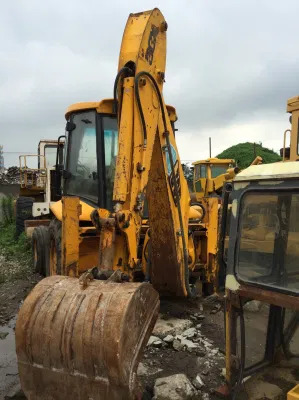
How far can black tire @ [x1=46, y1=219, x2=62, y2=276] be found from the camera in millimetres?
5245

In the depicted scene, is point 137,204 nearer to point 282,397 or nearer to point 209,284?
point 282,397

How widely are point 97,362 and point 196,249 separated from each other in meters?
3.42

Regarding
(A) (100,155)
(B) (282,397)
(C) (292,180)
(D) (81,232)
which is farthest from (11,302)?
(C) (292,180)

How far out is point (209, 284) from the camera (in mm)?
5750

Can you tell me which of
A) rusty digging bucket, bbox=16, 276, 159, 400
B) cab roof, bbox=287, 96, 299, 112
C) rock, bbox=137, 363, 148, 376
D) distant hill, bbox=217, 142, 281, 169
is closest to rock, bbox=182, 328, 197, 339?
rock, bbox=137, 363, 148, 376

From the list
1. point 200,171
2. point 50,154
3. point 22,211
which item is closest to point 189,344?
point 22,211

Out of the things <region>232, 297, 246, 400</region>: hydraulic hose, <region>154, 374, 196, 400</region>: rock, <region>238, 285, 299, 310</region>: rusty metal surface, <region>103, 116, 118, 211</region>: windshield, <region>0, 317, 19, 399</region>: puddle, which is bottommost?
<region>0, 317, 19, 399</region>: puddle

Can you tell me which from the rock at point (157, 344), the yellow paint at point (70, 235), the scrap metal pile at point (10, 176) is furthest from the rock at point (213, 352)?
the scrap metal pile at point (10, 176)

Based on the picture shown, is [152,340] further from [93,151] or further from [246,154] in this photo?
[246,154]

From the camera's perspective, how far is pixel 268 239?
2.50 meters

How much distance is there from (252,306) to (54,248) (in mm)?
3875

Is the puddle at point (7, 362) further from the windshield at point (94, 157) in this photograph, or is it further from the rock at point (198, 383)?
the windshield at point (94, 157)

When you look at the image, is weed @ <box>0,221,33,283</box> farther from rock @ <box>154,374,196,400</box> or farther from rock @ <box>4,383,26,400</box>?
rock @ <box>154,374,196,400</box>

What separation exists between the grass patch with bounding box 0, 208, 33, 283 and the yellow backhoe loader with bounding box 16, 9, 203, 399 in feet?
9.36
